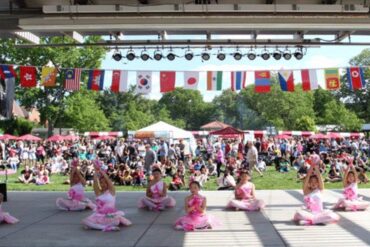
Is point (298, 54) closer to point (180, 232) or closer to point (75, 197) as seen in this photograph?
point (75, 197)

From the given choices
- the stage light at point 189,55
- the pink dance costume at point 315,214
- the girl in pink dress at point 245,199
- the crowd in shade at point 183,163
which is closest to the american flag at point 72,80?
the crowd in shade at point 183,163

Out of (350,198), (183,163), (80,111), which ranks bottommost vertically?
(350,198)

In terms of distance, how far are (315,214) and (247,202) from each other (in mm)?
2396

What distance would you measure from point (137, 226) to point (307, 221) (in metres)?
3.49

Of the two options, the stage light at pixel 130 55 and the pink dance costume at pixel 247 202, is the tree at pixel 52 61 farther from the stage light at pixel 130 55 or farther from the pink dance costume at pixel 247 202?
the pink dance costume at pixel 247 202

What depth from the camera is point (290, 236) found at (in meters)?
8.52

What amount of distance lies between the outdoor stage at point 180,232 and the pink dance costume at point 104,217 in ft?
0.62

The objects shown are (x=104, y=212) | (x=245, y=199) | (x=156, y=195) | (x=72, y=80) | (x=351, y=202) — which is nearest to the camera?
(x=104, y=212)

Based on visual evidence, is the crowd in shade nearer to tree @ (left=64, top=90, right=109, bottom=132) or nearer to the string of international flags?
the string of international flags

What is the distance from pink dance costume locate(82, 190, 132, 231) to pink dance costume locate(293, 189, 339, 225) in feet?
12.5

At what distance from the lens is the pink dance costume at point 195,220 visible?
9.38 m

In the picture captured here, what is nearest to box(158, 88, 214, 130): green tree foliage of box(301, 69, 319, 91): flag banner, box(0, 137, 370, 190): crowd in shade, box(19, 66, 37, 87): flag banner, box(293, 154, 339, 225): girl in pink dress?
box(0, 137, 370, 190): crowd in shade

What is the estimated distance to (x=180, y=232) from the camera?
9203 millimetres

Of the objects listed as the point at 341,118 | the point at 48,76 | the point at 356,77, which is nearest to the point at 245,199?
the point at 356,77
